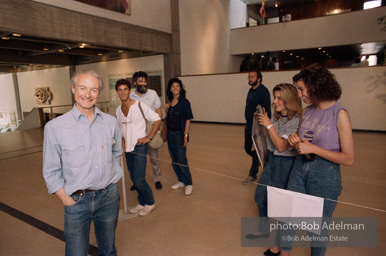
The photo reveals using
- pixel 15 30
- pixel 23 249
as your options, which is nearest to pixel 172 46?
pixel 15 30

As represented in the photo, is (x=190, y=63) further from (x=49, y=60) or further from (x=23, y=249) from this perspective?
(x=23, y=249)

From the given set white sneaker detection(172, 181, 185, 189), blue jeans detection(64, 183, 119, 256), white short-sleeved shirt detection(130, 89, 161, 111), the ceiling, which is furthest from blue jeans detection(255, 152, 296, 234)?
the ceiling

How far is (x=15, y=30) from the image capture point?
568 cm

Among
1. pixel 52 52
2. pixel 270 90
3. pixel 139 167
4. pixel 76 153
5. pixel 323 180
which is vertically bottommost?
pixel 139 167

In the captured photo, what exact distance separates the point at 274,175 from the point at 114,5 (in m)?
7.86

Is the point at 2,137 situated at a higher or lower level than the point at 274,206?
lower

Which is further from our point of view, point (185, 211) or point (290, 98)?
point (185, 211)

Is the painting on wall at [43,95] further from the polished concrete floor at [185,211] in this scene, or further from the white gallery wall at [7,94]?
the polished concrete floor at [185,211]

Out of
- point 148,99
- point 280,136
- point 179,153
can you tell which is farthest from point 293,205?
point 148,99

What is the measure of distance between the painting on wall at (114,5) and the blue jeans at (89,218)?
285 inches

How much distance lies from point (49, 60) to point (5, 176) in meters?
9.74

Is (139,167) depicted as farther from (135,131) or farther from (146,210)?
(146,210)

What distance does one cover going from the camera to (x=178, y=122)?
10.6ft

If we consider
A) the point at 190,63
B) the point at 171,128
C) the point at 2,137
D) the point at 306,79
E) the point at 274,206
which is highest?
the point at 190,63
